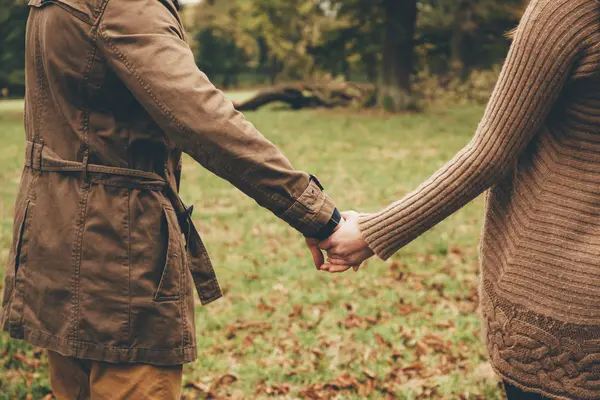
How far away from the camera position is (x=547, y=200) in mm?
1893

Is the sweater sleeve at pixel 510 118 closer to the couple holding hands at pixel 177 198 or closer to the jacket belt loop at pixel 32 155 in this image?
the couple holding hands at pixel 177 198

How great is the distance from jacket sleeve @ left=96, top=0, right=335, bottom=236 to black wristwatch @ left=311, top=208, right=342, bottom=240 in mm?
127

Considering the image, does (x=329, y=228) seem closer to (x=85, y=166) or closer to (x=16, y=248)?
(x=85, y=166)

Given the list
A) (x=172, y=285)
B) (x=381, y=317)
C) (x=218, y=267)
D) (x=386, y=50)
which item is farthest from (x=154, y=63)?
(x=386, y=50)

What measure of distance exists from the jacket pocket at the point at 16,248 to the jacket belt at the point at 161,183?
0.15 metres

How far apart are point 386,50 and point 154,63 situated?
17.6 metres

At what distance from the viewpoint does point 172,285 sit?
221cm

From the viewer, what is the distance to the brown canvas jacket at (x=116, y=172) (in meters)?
2.04

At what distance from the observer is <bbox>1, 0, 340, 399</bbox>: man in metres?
2.05

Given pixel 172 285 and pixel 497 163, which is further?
pixel 172 285

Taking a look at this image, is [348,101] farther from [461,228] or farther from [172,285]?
[172,285]

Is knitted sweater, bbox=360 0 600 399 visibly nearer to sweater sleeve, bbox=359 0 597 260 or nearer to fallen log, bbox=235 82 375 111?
sweater sleeve, bbox=359 0 597 260

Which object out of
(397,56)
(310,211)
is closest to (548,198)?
(310,211)

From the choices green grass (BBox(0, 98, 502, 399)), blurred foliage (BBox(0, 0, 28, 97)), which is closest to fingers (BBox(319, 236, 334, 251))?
green grass (BBox(0, 98, 502, 399))
